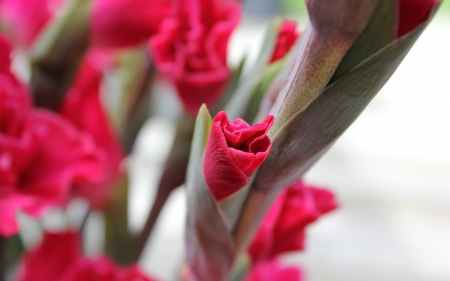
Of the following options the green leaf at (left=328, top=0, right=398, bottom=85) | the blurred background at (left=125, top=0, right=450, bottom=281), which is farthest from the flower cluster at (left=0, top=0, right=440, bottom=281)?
the blurred background at (left=125, top=0, right=450, bottom=281)

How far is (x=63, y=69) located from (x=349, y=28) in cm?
20

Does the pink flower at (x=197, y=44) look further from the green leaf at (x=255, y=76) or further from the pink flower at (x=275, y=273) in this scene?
the pink flower at (x=275, y=273)

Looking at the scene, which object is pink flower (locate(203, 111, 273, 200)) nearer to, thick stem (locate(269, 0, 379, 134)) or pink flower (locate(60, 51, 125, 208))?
thick stem (locate(269, 0, 379, 134))

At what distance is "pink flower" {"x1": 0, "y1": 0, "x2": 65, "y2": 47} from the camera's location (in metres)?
0.31

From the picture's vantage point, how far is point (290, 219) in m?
0.23

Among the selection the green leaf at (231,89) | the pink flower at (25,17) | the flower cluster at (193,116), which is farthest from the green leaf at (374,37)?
the pink flower at (25,17)

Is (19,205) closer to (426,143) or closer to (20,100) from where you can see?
(20,100)

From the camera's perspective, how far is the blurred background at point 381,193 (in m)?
0.67

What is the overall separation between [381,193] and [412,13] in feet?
2.34

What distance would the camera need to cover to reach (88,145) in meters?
0.26

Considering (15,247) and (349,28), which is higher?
(349,28)

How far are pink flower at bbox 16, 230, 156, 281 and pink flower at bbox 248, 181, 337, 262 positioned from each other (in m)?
0.07

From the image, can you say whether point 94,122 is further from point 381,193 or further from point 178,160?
point 381,193

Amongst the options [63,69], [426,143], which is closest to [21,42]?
[63,69]
